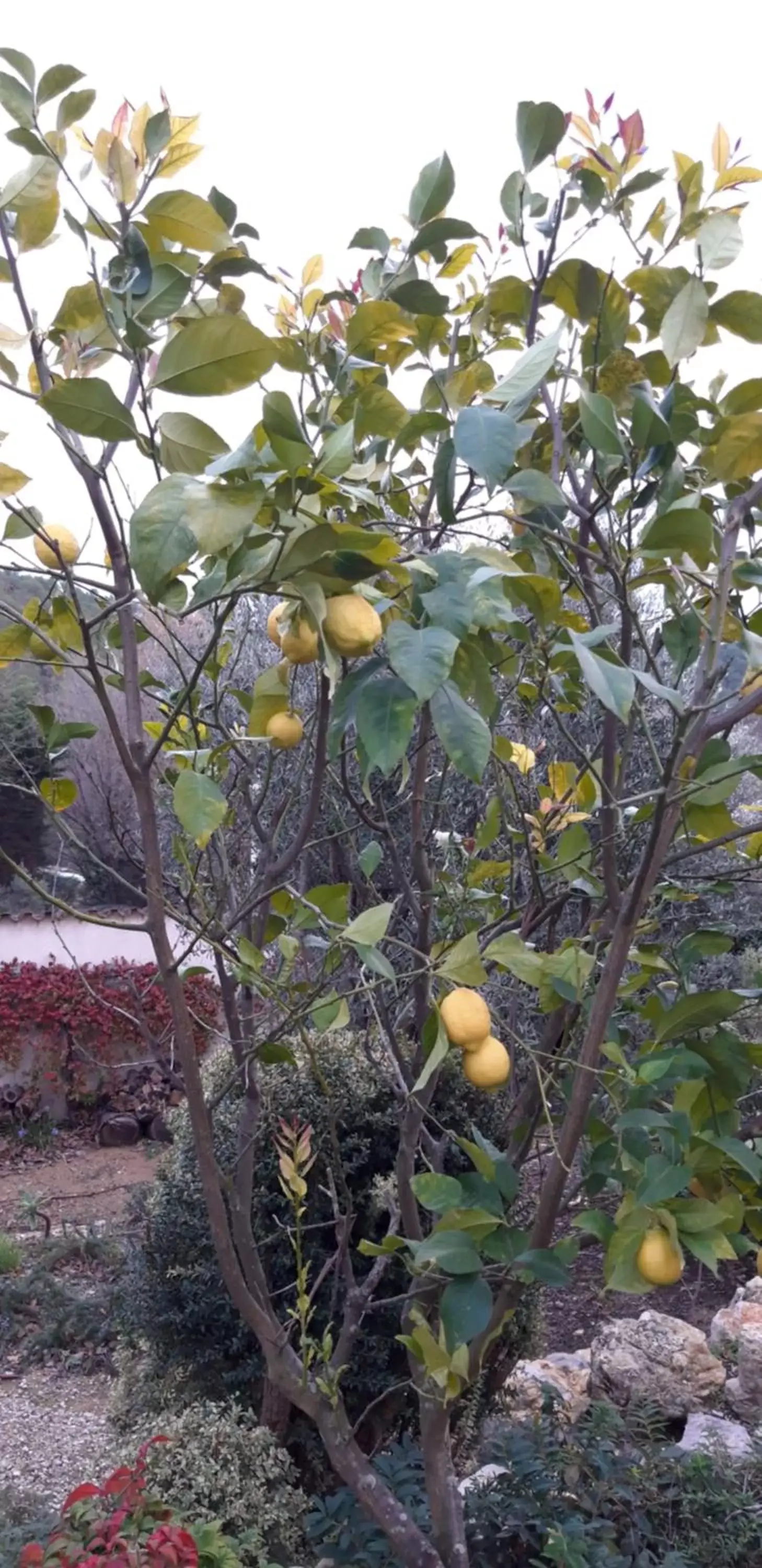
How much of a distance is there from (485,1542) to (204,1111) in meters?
0.98

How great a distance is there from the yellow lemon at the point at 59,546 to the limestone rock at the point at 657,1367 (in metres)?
2.77

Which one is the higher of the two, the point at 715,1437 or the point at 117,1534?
the point at 117,1534

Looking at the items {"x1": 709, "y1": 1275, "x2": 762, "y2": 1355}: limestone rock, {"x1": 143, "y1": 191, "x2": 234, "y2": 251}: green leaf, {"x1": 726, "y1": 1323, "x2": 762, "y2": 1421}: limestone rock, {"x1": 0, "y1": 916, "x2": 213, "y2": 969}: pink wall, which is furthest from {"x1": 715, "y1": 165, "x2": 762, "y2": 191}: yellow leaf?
{"x1": 0, "y1": 916, "x2": 213, "y2": 969}: pink wall

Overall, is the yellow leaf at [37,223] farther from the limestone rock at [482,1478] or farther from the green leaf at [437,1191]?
the limestone rock at [482,1478]

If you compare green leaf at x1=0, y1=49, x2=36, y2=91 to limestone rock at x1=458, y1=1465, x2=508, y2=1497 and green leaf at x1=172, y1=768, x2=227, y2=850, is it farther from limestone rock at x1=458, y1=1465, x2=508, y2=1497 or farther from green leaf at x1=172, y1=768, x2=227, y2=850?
limestone rock at x1=458, y1=1465, x2=508, y2=1497

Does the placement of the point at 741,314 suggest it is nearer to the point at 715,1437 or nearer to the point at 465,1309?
the point at 465,1309

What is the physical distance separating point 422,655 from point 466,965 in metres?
0.38

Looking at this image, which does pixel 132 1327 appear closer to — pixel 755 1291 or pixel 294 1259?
pixel 294 1259

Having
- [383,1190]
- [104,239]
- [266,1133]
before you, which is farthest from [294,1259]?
[104,239]

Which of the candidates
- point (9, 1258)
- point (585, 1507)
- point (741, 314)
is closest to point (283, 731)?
point (741, 314)

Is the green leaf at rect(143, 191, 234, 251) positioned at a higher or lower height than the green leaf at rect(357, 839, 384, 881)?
higher

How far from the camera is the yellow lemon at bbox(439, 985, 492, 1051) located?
1089mm

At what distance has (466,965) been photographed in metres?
1.05

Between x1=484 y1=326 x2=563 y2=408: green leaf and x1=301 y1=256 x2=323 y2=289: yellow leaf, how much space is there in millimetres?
848
